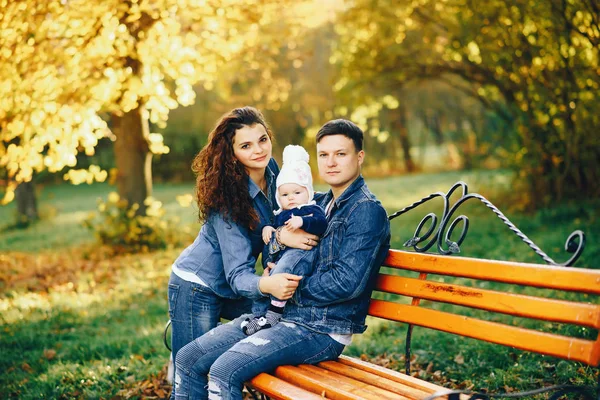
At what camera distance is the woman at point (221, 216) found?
3.51 meters

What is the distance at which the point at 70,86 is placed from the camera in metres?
6.68

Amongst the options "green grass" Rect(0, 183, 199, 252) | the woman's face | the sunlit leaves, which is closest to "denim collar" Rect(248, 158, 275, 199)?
the woman's face

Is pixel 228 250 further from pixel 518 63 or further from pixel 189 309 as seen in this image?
pixel 518 63

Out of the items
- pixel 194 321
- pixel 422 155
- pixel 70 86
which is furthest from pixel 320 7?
pixel 422 155

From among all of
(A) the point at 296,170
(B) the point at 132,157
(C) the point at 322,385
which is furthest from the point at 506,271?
(B) the point at 132,157

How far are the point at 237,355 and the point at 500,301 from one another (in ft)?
4.32

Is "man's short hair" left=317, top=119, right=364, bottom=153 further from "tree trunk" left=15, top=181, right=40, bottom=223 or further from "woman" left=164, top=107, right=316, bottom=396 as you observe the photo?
"tree trunk" left=15, top=181, right=40, bottom=223

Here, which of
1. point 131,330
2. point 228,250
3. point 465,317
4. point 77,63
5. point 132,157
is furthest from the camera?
point 132,157

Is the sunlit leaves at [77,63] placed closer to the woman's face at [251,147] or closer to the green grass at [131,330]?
the green grass at [131,330]

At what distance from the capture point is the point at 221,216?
3.52 metres

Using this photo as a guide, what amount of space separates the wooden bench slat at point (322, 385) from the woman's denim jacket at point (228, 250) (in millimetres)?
550

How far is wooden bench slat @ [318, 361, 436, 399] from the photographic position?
2.83 m

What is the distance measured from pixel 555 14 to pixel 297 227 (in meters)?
7.46

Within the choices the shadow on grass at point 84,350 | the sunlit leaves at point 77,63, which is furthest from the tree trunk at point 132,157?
the shadow on grass at point 84,350
